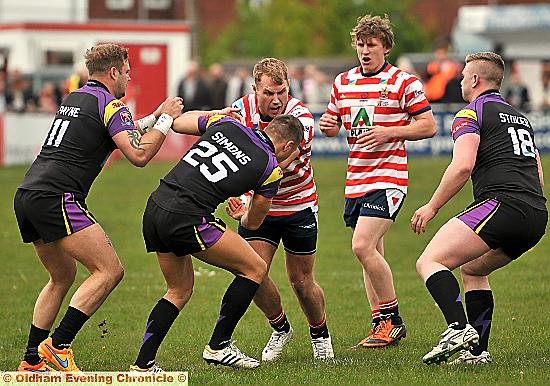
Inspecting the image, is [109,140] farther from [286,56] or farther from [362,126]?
[286,56]

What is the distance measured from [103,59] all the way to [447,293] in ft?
9.07

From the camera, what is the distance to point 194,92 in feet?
93.1

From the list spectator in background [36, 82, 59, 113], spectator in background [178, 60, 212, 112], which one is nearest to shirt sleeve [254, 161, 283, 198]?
spectator in background [178, 60, 212, 112]

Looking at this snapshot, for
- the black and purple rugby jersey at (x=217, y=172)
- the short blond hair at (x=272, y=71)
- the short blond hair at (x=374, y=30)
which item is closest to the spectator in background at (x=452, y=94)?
the short blond hair at (x=374, y=30)

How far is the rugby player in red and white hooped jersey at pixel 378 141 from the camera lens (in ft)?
30.8

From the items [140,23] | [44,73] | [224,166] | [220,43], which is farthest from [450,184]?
[220,43]

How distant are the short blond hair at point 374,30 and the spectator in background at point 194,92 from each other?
18.6m

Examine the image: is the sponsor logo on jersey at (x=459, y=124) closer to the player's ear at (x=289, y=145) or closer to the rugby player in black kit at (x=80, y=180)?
the player's ear at (x=289, y=145)

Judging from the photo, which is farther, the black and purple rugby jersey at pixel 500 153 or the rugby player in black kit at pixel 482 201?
the black and purple rugby jersey at pixel 500 153

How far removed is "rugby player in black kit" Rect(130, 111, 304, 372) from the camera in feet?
25.6

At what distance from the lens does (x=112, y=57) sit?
8172 millimetres

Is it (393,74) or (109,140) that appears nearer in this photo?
(109,140)

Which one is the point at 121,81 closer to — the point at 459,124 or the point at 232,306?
the point at 232,306

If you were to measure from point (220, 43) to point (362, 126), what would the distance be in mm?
56857
